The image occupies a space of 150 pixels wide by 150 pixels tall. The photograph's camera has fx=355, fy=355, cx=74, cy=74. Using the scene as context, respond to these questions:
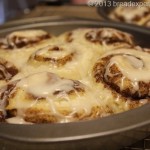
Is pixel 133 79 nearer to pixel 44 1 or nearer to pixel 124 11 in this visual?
pixel 124 11

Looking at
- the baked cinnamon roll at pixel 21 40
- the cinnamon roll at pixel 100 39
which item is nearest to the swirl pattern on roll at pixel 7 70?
the baked cinnamon roll at pixel 21 40

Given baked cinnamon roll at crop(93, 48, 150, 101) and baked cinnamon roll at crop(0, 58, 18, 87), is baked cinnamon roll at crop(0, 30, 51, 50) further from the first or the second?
baked cinnamon roll at crop(93, 48, 150, 101)

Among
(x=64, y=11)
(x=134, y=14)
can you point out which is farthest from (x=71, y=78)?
(x=64, y=11)

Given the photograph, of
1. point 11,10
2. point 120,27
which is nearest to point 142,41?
point 120,27

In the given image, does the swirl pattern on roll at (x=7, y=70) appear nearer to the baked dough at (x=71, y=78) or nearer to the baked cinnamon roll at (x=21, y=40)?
the baked dough at (x=71, y=78)

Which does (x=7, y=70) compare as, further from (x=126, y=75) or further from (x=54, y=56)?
(x=126, y=75)
